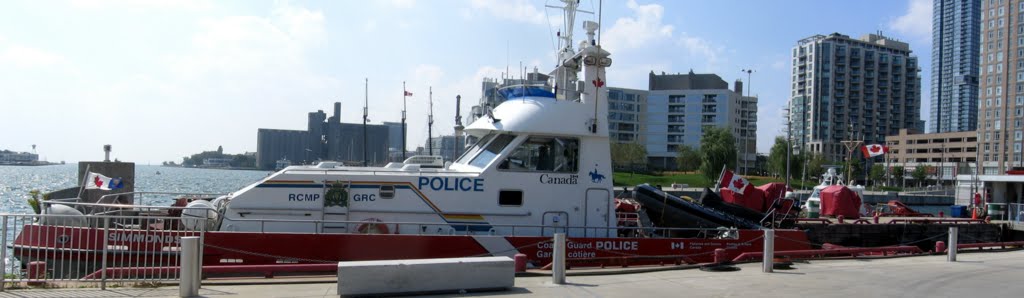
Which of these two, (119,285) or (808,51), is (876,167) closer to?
(808,51)

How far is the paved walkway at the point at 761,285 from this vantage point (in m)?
7.31

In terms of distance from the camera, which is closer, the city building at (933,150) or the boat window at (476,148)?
the boat window at (476,148)

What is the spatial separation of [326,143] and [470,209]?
123ft

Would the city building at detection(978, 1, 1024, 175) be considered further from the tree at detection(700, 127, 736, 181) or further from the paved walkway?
the paved walkway

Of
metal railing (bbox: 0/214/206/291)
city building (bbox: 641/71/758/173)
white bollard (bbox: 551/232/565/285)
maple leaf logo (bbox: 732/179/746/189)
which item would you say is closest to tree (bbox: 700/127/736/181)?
city building (bbox: 641/71/758/173)

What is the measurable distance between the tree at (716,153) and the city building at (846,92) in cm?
5998

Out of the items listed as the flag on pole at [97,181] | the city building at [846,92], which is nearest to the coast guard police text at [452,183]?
the flag on pole at [97,181]

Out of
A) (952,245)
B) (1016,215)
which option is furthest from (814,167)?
(952,245)

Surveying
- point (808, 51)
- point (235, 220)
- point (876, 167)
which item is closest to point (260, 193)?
point (235, 220)

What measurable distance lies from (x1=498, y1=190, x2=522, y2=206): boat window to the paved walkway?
2009 millimetres

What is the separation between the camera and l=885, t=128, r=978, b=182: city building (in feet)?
310

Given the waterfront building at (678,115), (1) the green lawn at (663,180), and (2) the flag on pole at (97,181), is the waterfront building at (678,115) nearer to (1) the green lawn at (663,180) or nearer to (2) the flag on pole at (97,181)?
(1) the green lawn at (663,180)

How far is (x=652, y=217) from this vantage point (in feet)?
38.6

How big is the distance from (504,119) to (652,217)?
327 centimetres
